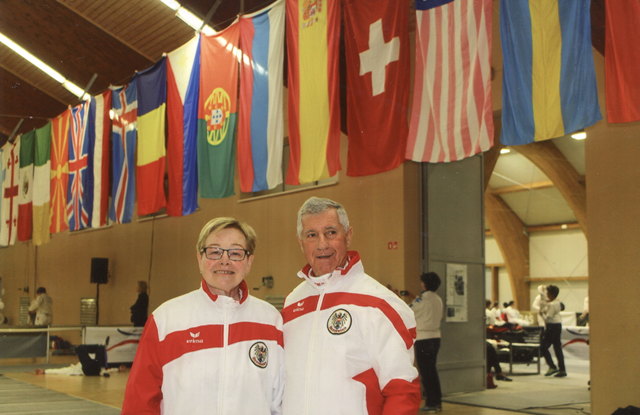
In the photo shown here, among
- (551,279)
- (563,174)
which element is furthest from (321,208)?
(551,279)

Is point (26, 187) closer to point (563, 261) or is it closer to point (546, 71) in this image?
point (546, 71)

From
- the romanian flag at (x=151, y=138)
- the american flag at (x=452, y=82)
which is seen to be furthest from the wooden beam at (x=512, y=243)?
the american flag at (x=452, y=82)

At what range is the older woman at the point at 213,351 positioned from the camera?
2.58 metres

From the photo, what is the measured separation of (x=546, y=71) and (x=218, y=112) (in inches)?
203

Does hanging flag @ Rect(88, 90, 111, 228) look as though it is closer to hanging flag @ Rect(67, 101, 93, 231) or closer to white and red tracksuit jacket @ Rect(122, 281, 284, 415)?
hanging flag @ Rect(67, 101, 93, 231)

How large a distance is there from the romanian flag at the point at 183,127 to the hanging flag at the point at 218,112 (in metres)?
0.18

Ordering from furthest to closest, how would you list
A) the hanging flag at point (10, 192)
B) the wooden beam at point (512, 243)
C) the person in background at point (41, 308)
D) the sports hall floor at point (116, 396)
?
1. the wooden beam at point (512, 243)
2. the person in background at point (41, 308)
3. the hanging flag at point (10, 192)
4. the sports hall floor at point (116, 396)

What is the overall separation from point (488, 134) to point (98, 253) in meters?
17.3

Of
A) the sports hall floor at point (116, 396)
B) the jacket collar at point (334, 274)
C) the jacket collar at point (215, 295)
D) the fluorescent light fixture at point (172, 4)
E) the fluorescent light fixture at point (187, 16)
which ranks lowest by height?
the sports hall floor at point (116, 396)

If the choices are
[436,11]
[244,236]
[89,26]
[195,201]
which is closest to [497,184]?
[89,26]

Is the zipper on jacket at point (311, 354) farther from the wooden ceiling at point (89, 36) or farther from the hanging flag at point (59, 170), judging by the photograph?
the hanging flag at point (59, 170)

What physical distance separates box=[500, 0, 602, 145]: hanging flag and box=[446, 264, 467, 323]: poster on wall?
16.6ft

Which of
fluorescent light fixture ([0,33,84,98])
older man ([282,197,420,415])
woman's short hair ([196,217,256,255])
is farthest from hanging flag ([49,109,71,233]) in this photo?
older man ([282,197,420,415])

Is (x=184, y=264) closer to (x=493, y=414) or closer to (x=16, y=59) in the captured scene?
(x=16, y=59)
